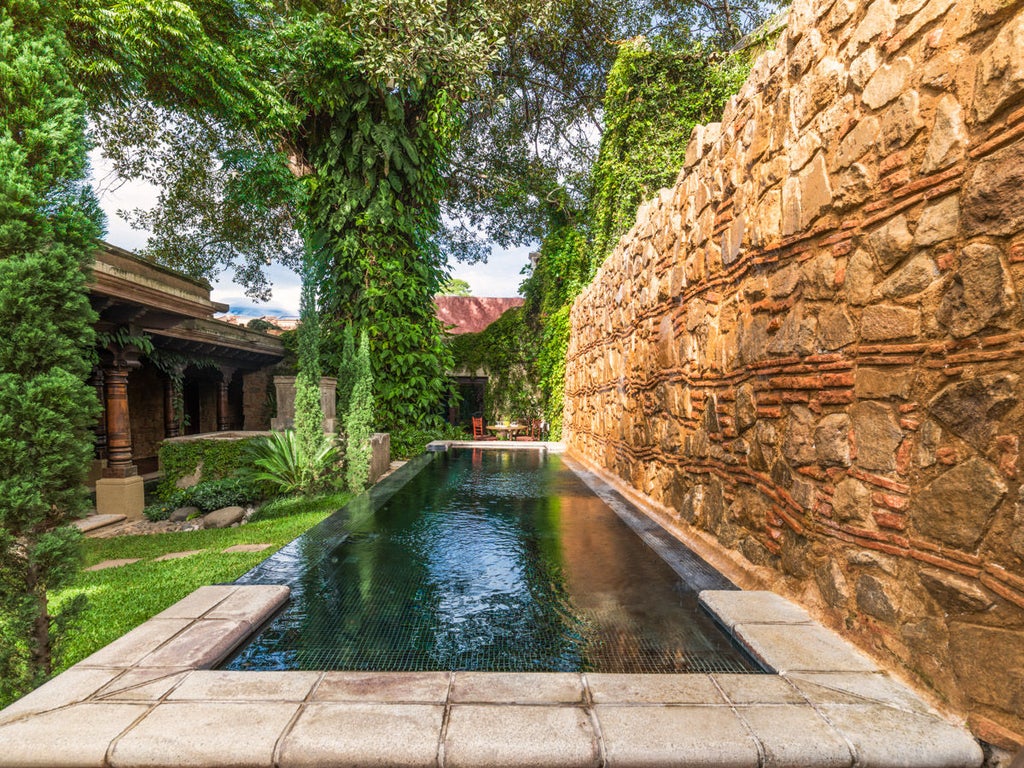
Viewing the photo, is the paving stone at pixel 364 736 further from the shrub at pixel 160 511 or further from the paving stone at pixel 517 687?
the shrub at pixel 160 511

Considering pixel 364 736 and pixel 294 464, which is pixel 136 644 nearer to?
pixel 364 736

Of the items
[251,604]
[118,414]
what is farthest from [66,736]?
[118,414]

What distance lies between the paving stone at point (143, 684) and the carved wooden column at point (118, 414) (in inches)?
275

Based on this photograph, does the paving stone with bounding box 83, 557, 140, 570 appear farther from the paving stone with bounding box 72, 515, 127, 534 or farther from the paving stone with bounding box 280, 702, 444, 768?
the paving stone with bounding box 280, 702, 444, 768

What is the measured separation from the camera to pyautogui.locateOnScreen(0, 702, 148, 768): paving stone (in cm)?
164

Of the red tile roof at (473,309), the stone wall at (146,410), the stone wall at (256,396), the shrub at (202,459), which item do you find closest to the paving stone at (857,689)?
the shrub at (202,459)

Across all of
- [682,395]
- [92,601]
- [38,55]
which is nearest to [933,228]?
[682,395]

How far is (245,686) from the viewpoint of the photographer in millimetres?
2018

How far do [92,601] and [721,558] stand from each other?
4356 mm

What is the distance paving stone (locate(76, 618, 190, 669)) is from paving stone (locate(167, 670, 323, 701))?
365 millimetres

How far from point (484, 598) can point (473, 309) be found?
21314mm

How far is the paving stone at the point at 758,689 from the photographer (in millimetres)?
1913

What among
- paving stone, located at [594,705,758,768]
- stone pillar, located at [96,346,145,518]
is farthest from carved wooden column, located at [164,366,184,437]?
paving stone, located at [594,705,758,768]

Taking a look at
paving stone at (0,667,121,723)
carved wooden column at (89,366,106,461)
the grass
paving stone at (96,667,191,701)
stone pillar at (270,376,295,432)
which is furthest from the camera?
carved wooden column at (89,366,106,461)
